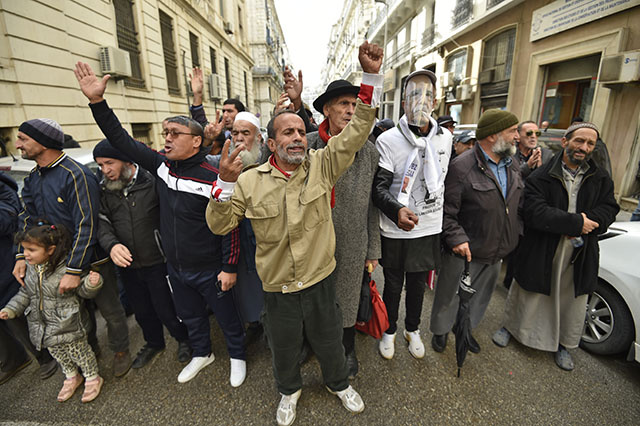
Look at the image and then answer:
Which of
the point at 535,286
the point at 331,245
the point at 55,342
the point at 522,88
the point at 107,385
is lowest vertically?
the point at 107,385

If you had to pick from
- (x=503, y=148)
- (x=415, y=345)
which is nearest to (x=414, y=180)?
(x=503, y=148)

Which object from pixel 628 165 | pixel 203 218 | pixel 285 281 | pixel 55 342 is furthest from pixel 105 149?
pixel 628 165

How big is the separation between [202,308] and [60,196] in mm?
1388

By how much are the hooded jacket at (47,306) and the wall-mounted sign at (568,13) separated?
1080 centimetres

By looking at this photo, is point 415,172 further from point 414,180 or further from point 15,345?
point 15,345

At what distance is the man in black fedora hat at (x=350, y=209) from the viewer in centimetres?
218

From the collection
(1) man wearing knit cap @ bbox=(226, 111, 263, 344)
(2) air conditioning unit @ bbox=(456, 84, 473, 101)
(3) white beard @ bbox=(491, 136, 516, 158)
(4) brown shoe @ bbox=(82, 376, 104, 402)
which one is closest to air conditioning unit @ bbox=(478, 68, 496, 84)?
(2) air conditioning unit @ bbox=(456, 84, 473, 101)

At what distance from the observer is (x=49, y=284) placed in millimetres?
2268

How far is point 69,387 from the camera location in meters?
2.43

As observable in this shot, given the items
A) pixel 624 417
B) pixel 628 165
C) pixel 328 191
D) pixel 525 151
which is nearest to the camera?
pixel 328 191

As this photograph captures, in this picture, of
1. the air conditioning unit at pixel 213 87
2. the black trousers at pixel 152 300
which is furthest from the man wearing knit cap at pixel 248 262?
the air conditioning unit at pixel 213 87

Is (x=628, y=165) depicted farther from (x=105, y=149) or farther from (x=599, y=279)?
(x=105, y=149)

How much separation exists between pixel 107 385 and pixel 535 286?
3.73 m

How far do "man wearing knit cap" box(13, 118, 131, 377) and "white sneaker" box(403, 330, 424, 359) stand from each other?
271 cm
